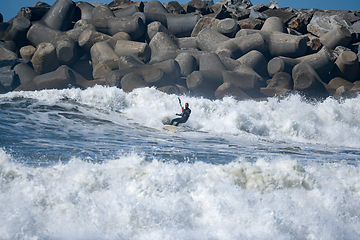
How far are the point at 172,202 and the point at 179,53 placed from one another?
9063mm

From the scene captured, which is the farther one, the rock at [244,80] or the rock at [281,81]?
the rock at [281,81]

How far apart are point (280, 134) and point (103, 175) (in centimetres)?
663

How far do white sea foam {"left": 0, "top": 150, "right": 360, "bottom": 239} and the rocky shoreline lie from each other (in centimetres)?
662

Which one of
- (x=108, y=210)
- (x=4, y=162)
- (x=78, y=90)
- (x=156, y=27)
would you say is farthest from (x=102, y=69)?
(x=108, y=210)

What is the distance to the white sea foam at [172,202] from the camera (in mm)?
2637

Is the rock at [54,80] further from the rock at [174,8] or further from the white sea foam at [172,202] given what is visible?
the rock at [174,8]

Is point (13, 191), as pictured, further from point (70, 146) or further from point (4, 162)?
point (70, 146)

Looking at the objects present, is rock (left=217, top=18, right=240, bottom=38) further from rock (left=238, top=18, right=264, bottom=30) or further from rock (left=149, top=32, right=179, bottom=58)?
rock (left=149, top=32, right=179, bottom=58)

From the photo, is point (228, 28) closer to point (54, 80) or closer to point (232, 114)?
point (232, 114)

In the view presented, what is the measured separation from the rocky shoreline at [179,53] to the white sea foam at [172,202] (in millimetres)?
6615

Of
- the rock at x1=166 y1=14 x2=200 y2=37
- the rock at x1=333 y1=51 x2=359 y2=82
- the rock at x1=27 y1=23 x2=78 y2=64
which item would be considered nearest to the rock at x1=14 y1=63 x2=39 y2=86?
the rock at x1=27 y1=23 x2=78 y2=64

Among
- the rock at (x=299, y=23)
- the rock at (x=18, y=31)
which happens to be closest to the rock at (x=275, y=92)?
the rock at (x=299, y=23)

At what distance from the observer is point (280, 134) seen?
28.5 ft

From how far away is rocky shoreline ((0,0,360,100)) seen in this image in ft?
33.8
